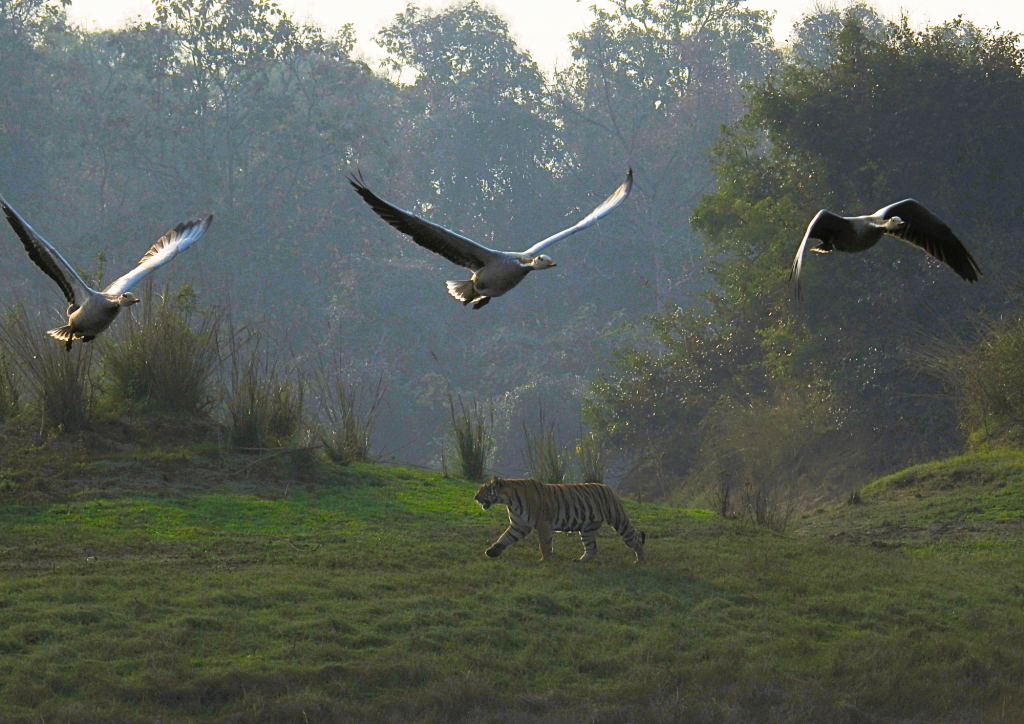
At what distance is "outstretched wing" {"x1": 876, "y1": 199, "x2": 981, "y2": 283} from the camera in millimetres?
8070

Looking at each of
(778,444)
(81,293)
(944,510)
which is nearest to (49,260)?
(81,293)

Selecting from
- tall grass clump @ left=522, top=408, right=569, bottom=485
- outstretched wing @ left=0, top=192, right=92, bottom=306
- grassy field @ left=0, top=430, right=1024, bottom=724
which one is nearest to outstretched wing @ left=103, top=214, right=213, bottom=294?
outstretched wing @ left=0, top=192, right=92, bottom=306

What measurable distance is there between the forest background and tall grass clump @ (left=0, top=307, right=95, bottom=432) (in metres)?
11.6

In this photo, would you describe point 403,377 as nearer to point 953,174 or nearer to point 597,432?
point 597,432

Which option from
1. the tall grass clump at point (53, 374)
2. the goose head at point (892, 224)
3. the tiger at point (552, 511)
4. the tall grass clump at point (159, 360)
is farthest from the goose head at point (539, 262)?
the tall grass clump at point (159, 360)

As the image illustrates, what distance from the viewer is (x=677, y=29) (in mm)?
46406

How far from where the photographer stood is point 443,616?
8.73 metres

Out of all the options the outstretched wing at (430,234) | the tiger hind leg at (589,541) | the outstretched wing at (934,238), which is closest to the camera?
the outstretched wing at (430,234)

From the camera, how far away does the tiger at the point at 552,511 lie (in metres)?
10.7

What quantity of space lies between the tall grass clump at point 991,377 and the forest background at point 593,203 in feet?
0.24

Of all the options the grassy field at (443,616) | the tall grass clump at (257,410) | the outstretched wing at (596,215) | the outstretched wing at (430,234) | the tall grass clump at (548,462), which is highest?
the outstretched wing at (596,215)

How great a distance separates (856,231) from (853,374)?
636 inches

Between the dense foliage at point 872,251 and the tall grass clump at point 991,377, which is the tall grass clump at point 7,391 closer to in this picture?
the dense foliage at point 872,251

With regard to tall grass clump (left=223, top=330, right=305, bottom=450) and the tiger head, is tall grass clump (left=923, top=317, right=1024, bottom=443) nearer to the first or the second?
tall grass clump (left=223, top=330, right=305, bottom=450)
